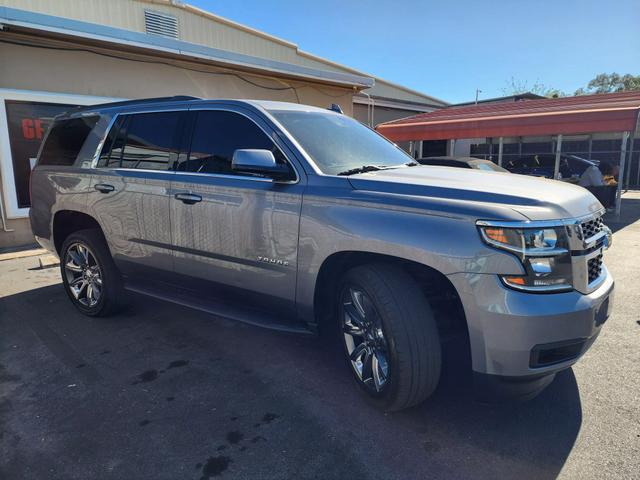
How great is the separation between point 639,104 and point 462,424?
12720mm

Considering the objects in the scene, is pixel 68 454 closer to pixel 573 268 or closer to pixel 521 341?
pixel 521 341

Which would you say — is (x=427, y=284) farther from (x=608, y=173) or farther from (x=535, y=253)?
(x=608, y=173)

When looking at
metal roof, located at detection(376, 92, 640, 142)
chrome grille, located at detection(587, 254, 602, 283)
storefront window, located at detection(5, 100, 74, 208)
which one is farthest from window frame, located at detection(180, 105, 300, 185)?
metal roof, located at detection(376, 92, 640, 142)

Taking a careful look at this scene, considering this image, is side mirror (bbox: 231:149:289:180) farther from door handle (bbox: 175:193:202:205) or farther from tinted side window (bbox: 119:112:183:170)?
tinted side window (bbox: 119:112:183:170)

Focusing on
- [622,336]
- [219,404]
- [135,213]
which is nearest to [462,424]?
[219,404]

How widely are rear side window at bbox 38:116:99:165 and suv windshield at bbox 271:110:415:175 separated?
2305 mm

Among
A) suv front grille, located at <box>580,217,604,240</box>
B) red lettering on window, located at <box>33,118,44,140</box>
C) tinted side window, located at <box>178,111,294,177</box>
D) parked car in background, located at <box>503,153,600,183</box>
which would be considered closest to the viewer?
suv front grille, located at <box>580,217,604,240</box>

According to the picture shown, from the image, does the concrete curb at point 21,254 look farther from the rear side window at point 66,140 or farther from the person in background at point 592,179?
the person in background at point 592,179

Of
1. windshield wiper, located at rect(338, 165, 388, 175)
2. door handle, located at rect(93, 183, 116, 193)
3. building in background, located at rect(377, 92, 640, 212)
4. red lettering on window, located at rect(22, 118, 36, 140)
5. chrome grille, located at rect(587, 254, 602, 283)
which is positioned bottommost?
chrome grille, located at rect(587, 254, 602, 283)

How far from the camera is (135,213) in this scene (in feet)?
13.1

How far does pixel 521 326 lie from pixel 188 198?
2571mm

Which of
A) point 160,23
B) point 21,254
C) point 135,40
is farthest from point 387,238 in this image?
point 160,23

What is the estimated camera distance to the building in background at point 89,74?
7359 millimetres

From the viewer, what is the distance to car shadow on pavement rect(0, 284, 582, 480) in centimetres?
242
